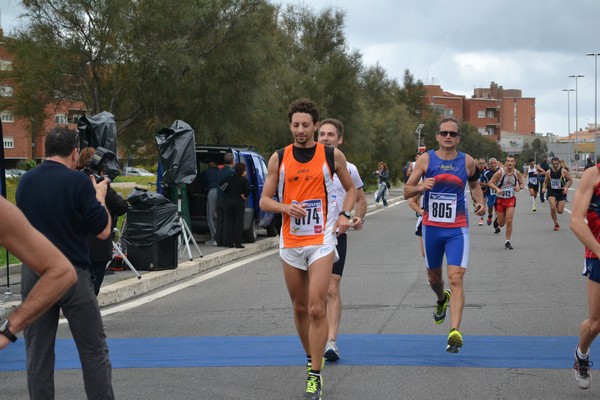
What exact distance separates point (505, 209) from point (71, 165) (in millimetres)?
14598

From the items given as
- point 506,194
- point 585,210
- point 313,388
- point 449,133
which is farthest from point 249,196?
point 585,210

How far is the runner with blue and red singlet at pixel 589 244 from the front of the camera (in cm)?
588

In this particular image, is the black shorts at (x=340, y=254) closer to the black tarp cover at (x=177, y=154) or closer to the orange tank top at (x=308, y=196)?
the orange tank top at (x=308, y=196)

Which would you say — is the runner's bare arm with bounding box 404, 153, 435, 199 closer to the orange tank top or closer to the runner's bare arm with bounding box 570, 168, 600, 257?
the orange tank top

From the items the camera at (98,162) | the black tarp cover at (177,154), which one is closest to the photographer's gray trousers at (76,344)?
the camera at (98,162)

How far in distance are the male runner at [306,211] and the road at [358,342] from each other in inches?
28.5

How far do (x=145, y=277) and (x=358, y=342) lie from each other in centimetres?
522

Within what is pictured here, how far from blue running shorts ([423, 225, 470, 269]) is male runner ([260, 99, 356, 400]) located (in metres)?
1.71

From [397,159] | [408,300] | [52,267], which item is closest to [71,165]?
[52,267]

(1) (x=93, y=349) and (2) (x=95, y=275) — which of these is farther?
(2) (x=95, y=275)

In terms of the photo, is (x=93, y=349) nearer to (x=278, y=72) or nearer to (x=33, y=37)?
(x=33, y=37)

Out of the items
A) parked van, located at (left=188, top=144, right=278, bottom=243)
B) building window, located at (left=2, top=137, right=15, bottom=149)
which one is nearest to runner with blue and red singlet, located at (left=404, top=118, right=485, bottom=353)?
parked van, located at (left=188, top=144, right=278, bottom=243)

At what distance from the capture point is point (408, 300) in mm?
11172

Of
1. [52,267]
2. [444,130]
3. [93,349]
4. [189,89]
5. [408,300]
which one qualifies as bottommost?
[408,300]
